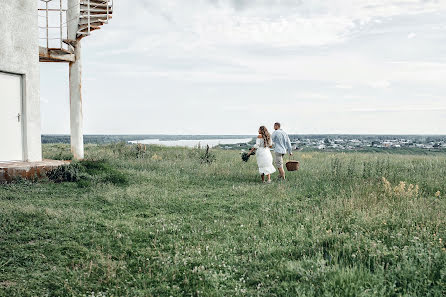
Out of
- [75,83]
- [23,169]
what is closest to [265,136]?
[23,169]

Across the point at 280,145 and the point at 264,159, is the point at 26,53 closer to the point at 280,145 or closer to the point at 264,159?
the point at 264,159

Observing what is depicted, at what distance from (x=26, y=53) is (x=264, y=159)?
9.51 metres

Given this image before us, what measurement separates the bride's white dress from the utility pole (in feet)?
30.7

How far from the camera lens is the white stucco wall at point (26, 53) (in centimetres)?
1224

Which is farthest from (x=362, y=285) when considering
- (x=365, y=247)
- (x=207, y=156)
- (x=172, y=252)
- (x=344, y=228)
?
(x=207, y=156)

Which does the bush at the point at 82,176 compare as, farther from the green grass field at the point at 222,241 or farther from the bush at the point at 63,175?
the green grass field at the point at 222,241

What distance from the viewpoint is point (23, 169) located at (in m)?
11.9

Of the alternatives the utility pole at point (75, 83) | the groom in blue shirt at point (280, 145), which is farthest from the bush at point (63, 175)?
the groom in blue shirt at point (280, 145)

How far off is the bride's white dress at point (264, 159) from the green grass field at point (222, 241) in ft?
5.43

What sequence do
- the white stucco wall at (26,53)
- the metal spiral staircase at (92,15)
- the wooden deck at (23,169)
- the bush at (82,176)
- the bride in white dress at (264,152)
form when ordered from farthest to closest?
the metal spiral staircase at (92,15) < the bride in white dress at (264,152) < the bush at (82,176) < the white stucco wall at (26,53) < the wooden deck at (23,169)

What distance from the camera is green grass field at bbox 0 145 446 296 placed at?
4.87m

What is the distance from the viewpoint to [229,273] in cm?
529

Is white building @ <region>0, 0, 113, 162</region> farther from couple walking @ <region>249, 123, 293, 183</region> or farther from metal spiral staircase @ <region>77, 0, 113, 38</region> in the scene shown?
couple walking @ <region>249, 123, 293, 183</region>

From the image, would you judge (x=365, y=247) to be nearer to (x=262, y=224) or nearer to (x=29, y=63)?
(x=262, y=224)
